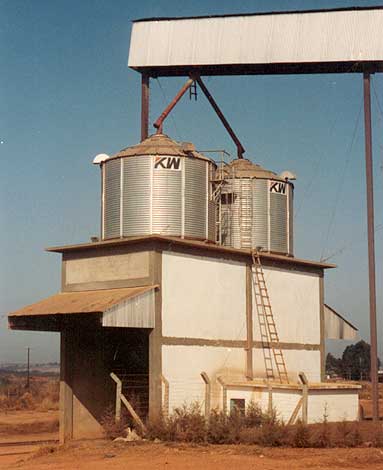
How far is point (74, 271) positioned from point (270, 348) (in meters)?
7.71

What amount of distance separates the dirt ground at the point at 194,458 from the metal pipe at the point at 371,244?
886 cm

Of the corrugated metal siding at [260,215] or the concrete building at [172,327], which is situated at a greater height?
the corrugated metal siding at [260,215]

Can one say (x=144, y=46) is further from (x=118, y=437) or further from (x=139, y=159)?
(x=118, y=437)

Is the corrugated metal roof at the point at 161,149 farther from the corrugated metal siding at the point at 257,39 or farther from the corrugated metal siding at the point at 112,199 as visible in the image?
the corrugated metal siding at the point at 257,39

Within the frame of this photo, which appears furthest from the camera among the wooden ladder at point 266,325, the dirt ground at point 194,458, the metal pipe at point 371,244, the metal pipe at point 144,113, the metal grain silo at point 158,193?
the metal pipe at point 144,113

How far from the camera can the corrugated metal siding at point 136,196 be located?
30047mm

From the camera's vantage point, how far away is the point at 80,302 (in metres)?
28.7

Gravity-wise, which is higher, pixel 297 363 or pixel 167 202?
pixel 167 202

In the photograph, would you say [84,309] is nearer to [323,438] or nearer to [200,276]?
[200,276]

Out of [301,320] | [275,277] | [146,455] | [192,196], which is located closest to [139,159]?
[192,196]

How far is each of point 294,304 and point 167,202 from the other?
23.4 feet

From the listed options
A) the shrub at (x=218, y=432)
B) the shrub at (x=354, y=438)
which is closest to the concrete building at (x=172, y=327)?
the shrub at (x=218, y=432)

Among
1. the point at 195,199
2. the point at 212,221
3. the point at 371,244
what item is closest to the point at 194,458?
the point at 195,199

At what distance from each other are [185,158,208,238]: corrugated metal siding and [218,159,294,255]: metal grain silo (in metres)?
1.77
